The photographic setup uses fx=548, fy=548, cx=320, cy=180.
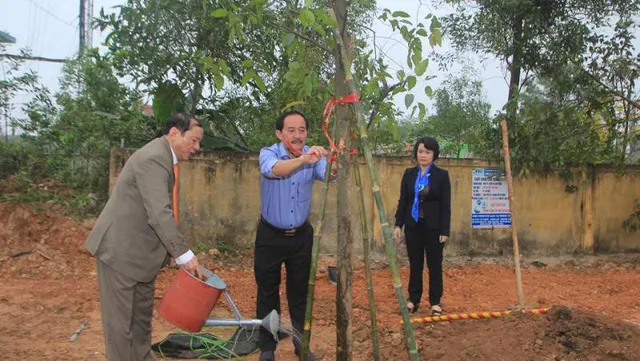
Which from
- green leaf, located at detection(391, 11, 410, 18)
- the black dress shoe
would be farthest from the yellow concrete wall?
green leaf, located at detection(391, 11, 410, 18)

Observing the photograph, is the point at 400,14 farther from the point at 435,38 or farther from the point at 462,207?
the point at 462,207

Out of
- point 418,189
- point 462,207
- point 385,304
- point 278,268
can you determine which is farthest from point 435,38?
point 462,207

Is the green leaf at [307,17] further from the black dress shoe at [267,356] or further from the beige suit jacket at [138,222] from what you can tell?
the black dress shoe at [267,356]

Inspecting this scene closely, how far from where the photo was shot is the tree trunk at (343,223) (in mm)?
3240

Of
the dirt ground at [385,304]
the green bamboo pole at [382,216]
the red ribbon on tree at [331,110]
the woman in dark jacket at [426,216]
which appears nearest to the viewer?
the green bamboo pole at [382,216]

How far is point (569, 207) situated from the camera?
834 cm

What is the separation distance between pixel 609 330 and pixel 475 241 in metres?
3.89

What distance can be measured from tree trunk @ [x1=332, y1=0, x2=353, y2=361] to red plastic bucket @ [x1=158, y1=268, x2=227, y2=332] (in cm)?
76

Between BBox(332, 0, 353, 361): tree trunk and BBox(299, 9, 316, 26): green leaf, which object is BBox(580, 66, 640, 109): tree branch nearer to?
BBox(332, 0, 353, 361): tree trunk

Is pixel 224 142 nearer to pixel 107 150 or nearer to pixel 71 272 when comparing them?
pixel 107 150

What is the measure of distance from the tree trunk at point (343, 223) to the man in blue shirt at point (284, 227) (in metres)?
0.57

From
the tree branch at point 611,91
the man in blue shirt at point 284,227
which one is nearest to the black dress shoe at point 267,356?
the man in blue shirt at point 284,227

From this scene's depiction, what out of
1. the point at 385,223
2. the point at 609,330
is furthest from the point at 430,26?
the point at 609,330

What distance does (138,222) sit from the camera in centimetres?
326
